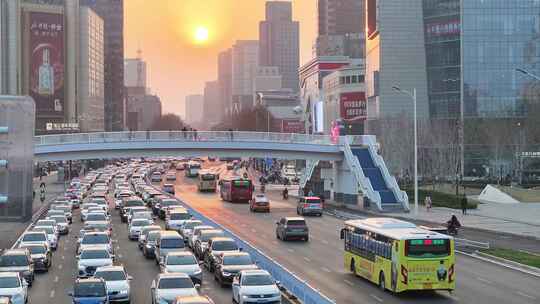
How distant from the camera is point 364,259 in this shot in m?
31.3

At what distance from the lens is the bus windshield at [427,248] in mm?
27125

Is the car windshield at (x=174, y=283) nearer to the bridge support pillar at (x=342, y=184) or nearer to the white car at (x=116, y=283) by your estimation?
the white car at (x=116, y=283)

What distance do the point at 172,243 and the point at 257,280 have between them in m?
10.6

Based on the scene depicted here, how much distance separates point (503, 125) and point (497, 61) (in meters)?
16.4

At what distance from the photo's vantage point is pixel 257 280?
85.6 feet

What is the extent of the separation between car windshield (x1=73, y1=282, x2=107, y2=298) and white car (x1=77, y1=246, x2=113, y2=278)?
652 centimetres

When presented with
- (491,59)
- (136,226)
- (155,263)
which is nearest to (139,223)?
(136,226)

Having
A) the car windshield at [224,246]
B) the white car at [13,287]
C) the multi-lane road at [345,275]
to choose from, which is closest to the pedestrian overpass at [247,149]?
the multi-lane road at [345,275]

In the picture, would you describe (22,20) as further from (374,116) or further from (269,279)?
(269,279)

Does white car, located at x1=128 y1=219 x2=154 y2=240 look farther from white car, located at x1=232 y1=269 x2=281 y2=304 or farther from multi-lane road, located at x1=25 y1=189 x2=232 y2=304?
white car, located at x1=232 y1=269 x2=281 y2=304

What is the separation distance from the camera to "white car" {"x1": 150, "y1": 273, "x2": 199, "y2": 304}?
24.4 metres

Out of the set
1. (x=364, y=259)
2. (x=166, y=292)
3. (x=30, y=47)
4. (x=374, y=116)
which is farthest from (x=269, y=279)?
(x=30, y=47)

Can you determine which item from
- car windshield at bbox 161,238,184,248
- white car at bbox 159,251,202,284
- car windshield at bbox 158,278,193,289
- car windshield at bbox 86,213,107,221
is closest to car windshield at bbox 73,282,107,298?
car windshield at bbox 158,278,193,289

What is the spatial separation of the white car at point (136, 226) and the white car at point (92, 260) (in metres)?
14.1
